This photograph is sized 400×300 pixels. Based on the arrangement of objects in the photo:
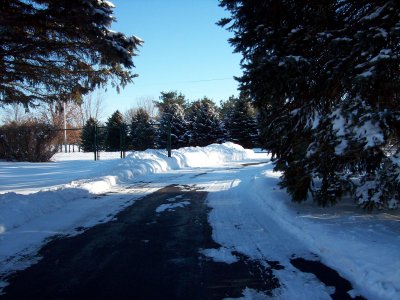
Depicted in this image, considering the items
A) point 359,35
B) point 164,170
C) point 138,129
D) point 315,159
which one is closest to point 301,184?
point 315,159

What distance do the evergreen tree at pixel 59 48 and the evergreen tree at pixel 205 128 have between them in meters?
35.9

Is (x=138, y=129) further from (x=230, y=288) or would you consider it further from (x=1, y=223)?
(x=230, y=288)

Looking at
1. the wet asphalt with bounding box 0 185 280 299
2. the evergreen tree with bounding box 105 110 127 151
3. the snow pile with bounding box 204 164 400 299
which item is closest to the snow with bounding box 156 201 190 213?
the snow pile with bounding box 204 164 400 299

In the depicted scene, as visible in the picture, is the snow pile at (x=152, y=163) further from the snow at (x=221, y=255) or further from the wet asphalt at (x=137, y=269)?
the snow at (x=221, y=255)

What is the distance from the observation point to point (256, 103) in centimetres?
797

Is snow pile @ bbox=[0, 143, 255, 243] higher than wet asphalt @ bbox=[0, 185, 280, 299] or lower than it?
higher

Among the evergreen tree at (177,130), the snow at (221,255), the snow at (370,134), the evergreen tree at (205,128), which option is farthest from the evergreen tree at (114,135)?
the snow at (370,134)

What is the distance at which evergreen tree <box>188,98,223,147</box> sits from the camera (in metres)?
46.4

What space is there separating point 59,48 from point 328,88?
6060mm

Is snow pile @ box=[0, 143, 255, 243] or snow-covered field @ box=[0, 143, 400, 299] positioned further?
snow pile @ box=[0, 143, 255, 243]

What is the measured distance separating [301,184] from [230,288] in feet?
11.6

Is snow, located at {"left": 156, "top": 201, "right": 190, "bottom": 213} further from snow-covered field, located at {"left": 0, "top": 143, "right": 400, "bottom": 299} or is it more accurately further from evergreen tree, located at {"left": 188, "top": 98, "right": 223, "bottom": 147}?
evergreen tree, located at {"left": 188, "top": 98, "right": 223, "bottom": 147}

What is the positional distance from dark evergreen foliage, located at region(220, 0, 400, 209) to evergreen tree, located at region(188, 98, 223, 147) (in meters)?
37.9

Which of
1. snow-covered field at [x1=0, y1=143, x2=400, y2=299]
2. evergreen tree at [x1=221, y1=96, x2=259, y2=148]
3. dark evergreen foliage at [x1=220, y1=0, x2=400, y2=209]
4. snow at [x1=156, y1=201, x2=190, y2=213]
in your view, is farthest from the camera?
evergreen tree at [x1=221, y1=96, x2=259, y2=148]
